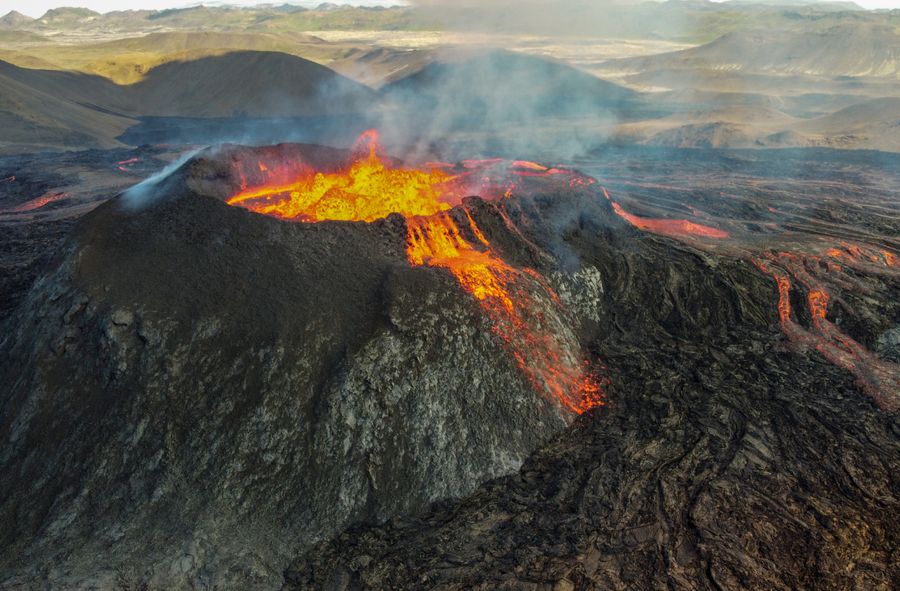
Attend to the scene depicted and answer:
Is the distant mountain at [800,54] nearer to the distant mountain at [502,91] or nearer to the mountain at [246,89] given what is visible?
the distant mountain at [502,91]

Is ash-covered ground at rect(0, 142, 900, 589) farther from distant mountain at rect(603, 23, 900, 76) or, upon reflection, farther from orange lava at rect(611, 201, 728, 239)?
distant mountain at rect(603, 23, 900, 76)

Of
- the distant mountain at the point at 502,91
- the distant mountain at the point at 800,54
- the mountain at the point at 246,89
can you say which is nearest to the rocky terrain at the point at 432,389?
the distant mountain at the point at 502,91

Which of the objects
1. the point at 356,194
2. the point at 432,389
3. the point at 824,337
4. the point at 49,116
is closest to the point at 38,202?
the point at 356,194

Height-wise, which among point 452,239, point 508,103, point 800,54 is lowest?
point 508,103

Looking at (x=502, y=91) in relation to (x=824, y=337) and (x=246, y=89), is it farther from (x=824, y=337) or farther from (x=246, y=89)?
(x=824, y=337)

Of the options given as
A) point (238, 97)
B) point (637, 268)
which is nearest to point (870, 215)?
point (637, 268)

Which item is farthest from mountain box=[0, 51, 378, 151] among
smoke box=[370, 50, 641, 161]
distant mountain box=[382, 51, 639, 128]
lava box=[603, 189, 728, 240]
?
lava box=[603, 189, 728, 240]

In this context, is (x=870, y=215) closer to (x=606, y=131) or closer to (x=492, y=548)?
(x=492, y=548)

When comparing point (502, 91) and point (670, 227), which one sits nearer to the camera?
point (670, 227)
